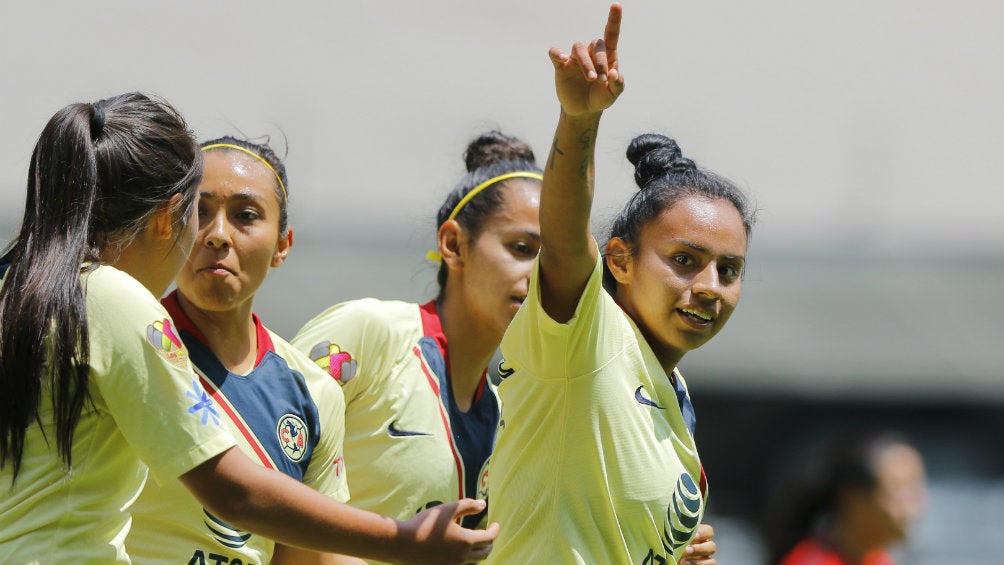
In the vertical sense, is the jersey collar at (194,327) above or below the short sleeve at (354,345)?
above

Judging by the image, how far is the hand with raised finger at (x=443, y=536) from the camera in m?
2.51

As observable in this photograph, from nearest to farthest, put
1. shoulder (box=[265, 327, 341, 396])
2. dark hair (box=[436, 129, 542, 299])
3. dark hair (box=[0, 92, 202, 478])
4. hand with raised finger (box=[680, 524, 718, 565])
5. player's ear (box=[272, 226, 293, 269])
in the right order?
dark hair (box=[0, 92, 202, 478]) → hand with raised finger (box=[680, 524, 718, 565]) → shoulder (box=[265, 327, 341, 396]) → player's ear (box=[272, 226, 293, 269]) → dark hair (box=[436, 129, 542, 299])

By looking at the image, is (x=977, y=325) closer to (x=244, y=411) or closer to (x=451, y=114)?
(x=451, y=114)

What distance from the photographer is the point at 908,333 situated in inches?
448

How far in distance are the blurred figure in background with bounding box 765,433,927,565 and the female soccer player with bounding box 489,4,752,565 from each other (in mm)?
320

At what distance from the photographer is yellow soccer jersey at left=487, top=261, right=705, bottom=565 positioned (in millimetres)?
2842

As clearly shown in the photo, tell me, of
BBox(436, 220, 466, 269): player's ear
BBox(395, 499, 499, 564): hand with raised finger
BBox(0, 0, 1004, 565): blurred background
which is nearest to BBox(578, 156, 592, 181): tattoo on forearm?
BBox(395, 499, 499, 564): hand with raised finger

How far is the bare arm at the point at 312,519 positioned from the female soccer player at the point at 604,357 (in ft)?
1.30

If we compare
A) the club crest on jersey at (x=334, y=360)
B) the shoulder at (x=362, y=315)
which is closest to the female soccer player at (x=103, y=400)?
the club crest on jersey at (x=334, y=360)

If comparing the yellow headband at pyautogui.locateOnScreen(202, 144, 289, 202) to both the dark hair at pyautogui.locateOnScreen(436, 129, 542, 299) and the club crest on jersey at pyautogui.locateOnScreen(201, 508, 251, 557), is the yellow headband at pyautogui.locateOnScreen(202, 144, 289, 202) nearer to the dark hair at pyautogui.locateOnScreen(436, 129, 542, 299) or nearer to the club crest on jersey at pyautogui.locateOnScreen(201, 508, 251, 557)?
the dark hair at pyautogui.locateOnScreen(436, 129, 542, 299)

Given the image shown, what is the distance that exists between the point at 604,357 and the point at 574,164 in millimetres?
454

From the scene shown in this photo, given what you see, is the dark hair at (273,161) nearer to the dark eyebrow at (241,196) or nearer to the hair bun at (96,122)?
the dark eyebrow at (241,196)

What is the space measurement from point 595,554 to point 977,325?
31.5 feet

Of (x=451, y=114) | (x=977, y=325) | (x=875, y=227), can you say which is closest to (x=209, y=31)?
(x=451, y=114)
